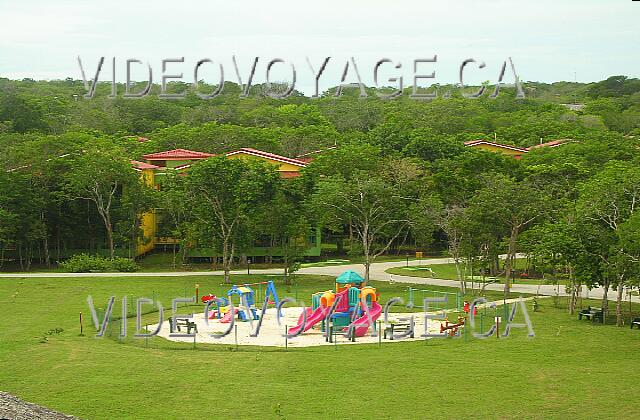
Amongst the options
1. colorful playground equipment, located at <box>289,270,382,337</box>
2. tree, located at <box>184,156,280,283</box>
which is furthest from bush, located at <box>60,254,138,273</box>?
colorful playground equipment, located at <box>289,270,382,337</box>

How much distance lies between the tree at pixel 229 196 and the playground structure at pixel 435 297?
11116mm

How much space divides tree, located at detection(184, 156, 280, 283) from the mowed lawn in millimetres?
14982

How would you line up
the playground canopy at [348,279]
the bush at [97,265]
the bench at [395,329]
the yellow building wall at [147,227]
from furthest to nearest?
the yellow building wall at [147,227], the bush at [97,265], the playground canopy at [348,279], the bench at [395,329]

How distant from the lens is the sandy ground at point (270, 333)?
109ft

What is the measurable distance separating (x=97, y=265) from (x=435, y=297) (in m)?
24.0

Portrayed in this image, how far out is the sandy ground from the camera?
109ft

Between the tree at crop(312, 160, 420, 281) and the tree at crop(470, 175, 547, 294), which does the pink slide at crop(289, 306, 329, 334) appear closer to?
the tree at crop(470, 175, 547, 294)

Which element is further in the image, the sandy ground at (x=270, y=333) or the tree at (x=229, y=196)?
the tree at (x=229, y=196)

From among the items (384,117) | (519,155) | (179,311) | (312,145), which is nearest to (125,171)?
(179,311)

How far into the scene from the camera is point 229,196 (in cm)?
4981

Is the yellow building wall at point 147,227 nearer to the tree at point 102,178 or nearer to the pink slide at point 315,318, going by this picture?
→ the tree at point 102,178

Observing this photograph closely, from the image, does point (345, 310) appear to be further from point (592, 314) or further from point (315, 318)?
point (592, 314)

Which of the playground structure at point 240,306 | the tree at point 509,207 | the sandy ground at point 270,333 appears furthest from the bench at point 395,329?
the tree at point 509,207

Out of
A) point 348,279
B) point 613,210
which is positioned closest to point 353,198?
point 348,279
